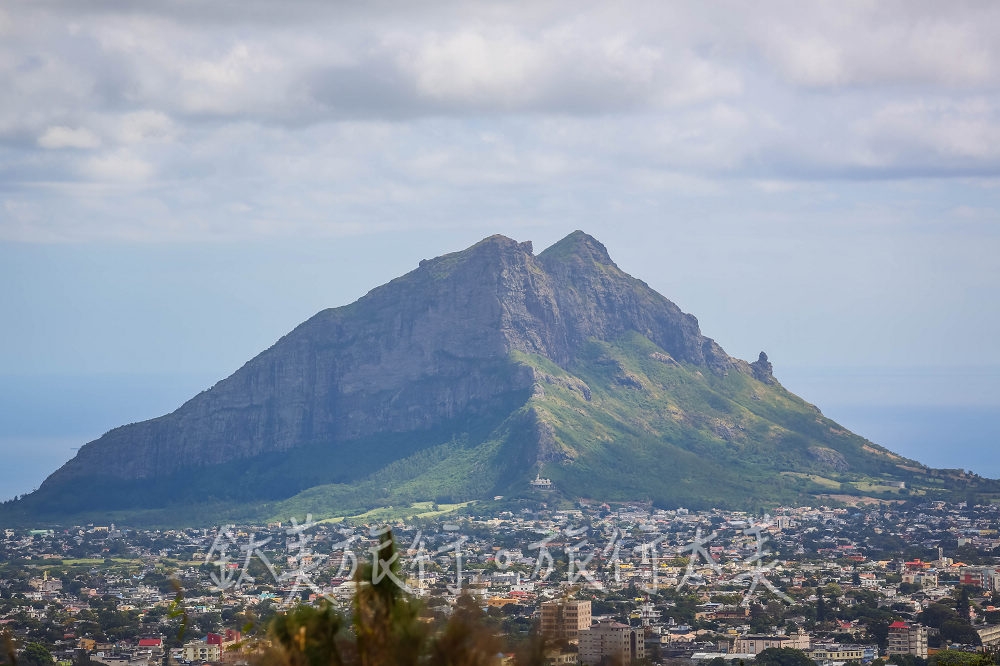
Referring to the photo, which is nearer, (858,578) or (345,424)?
(858,578)

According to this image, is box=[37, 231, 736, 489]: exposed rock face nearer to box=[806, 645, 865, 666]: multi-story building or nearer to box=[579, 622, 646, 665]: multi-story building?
box=[806, 645, 865, 666]: multi-story building

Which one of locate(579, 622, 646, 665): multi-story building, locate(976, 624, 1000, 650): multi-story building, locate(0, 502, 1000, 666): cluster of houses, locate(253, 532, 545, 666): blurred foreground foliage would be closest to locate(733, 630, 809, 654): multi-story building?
locate(0, 502, 1000, 666): cluster of houses

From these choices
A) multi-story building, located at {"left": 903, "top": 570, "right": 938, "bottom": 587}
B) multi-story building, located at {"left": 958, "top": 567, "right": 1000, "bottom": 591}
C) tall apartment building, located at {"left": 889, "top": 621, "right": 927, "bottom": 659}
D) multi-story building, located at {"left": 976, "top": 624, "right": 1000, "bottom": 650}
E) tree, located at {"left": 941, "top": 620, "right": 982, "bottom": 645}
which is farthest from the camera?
multi-story building, located at {"left": 903, "top": 570, "right": 938, "bottom": 587}

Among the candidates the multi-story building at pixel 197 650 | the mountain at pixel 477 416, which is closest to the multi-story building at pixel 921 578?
the mountain at pixel 477 416

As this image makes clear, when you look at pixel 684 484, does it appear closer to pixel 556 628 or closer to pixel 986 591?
pixel 986 591

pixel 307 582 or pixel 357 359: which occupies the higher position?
pixel 357 359

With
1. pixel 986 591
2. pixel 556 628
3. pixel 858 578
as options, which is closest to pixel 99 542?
pixel 858 578
